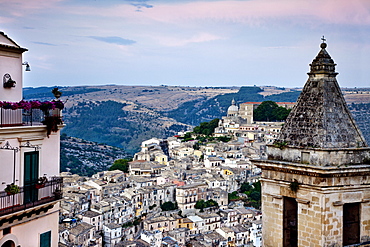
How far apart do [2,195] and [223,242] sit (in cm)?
4999

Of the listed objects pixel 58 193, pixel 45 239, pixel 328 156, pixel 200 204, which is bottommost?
pixel 200 204

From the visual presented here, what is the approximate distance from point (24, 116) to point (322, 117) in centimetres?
546

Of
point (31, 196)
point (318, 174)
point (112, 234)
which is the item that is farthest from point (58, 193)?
point (112, 234)

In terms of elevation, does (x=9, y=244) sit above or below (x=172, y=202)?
above

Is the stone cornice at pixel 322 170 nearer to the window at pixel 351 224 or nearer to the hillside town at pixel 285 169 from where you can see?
the hillside town at pixel 285 169

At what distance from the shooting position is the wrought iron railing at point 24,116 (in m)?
9.59

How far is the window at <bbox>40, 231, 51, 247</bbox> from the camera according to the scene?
10441 mm

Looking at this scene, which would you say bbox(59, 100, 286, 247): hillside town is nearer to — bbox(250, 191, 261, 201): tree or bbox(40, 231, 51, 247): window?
bbox(250, 191, 261, 201): tree

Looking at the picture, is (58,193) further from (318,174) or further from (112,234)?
(112,234)

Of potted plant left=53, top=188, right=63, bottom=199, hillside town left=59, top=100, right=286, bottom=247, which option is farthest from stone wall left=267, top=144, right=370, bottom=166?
hillside town left=59, top=100, right=286, bottom=247

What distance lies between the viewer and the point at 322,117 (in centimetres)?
904

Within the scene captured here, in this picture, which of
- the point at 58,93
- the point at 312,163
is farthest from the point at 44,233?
the point at 312,163

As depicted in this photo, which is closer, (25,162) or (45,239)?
(25,162)

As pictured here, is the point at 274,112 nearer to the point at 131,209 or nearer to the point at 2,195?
the point at 131,209
